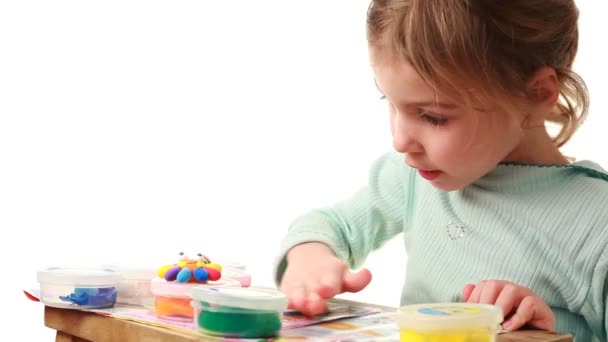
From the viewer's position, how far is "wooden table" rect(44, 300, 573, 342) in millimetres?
678

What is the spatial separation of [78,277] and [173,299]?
0.11 metres

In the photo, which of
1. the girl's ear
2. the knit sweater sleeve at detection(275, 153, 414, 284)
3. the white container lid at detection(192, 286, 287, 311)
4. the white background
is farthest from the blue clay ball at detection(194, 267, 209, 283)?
the white background

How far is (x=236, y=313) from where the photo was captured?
2.17 feet

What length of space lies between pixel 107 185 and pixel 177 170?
5.3 inches

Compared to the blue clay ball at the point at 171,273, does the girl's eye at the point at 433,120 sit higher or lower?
higher

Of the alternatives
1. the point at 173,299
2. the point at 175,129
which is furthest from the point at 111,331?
the point at 175,129

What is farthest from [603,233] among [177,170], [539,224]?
[177,170]

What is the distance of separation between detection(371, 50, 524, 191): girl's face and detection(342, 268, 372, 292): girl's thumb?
0.41 ft

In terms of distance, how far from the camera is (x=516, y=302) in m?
0.74

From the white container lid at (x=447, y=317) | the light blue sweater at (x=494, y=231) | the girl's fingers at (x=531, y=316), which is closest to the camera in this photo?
the white container lid at (x=447, y=317)

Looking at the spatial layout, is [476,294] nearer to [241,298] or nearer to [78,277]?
[241,298]

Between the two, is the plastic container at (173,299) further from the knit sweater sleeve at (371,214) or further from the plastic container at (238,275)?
the knit sweater sleeve at (371,214)

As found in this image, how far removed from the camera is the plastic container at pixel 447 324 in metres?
0.60

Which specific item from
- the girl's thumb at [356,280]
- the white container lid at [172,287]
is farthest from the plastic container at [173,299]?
the girl's thumb at [356,280]
